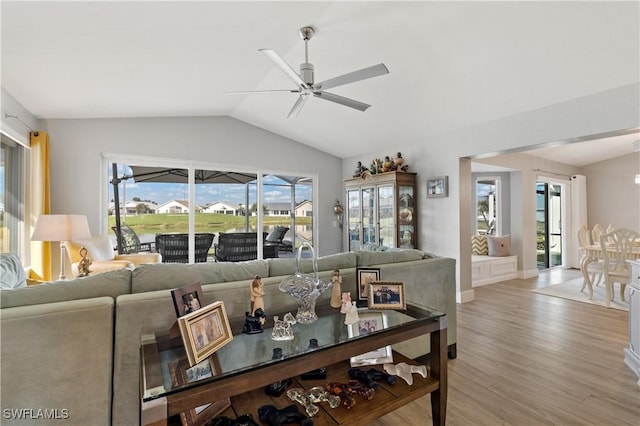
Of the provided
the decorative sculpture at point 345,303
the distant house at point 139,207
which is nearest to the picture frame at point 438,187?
the decorative sculpture at point 345,303

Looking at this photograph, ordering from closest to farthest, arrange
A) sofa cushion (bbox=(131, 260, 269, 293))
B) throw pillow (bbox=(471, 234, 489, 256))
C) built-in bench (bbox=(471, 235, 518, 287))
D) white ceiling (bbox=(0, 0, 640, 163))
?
sofa cushion (bbox=(131, 260, 269, 293))
white ceiling (bbox=(0, 0, 640, 163))
built-in bench (bbox=(471, 235, 518, 287))
throw pillow (bbox=(471, 234, 489, 256))

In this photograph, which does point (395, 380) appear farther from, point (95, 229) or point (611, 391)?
point (95, 229)

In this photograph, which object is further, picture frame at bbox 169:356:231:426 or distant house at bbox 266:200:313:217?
distant house at bbox 266:200:313:217

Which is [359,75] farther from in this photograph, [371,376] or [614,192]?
[614,192]

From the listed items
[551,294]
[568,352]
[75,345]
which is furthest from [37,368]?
[551,294]

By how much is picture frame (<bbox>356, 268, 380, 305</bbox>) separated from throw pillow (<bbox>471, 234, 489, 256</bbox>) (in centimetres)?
494

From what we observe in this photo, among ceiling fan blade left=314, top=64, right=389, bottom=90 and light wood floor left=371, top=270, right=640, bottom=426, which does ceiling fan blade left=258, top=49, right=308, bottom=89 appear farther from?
light wood floor left=371, top=270, right=640, bottom=426

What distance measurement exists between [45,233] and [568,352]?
16.6ft

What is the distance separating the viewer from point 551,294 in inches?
184

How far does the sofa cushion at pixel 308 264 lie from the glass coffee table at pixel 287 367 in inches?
13.1

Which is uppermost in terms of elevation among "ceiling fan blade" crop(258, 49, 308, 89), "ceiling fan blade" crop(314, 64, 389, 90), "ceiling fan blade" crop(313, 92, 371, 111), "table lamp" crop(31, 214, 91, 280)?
"ceiling fan blade" crop(258, 49, 308, 89)

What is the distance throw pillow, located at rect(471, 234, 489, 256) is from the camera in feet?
20.2

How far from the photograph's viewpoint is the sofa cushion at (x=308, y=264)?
6.77 feet

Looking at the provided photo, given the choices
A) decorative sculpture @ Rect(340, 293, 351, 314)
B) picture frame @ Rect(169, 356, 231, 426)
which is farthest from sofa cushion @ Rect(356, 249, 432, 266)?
picture frame @ Rect(169, 356, 231, 426)
